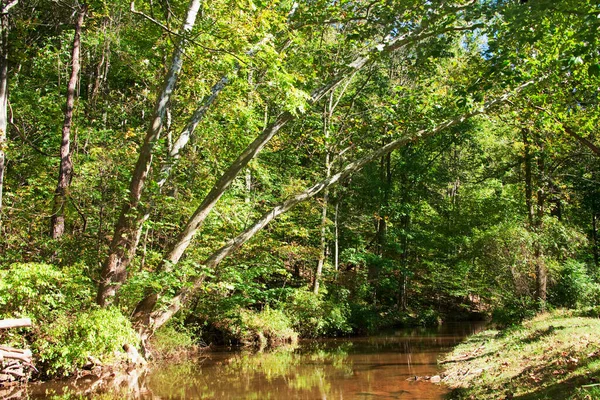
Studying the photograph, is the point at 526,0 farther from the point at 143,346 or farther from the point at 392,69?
the point at 392,69

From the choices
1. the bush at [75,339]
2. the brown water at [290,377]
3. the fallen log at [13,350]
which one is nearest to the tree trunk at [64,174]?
the bush at [75,339]

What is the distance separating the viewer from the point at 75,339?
8.77m

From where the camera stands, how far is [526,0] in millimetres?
4488

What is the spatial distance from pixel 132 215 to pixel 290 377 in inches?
194

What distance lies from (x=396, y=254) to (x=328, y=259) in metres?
6.73

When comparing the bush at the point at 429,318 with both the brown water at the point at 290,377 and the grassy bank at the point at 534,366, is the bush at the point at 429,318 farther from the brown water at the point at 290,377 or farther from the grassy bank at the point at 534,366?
the grassy bank at the point at 534,366

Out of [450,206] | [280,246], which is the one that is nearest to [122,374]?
[280,246]

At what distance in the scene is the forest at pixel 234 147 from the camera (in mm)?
8148

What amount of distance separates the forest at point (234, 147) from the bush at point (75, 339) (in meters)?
0.04

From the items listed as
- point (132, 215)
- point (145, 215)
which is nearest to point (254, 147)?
point (145, 215)

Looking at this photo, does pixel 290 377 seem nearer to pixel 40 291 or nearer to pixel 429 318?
pixel 40 291

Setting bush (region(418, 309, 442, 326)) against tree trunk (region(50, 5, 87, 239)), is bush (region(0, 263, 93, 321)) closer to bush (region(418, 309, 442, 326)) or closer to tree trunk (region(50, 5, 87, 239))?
tree trunk (region(50, 5, 87, 239))

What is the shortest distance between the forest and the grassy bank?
3.66 meters

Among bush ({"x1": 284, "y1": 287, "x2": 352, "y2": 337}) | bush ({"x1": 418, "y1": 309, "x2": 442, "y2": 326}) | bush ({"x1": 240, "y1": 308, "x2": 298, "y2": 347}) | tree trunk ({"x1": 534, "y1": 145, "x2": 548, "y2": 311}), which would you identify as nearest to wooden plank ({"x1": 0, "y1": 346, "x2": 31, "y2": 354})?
bush ({"x1": 240, "y1": 308, "x2": 298, "y2": 347})
